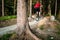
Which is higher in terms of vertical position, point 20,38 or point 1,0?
point 1,0

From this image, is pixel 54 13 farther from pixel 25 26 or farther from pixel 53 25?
pixel 25 26

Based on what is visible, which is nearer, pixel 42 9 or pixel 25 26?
pixel 25 26

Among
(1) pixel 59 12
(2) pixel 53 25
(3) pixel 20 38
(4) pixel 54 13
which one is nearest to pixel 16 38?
(3) pixel 20 38

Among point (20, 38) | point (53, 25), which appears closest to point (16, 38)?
point (20, 38)

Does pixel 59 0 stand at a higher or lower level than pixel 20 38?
higher

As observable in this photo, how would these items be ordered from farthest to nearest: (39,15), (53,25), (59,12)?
(39,15), (59,12), (53,25)

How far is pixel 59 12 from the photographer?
18297mm

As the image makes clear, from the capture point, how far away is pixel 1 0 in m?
19.2

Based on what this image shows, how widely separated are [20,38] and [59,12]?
10.1m

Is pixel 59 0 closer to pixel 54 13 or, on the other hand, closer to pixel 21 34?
pixel 54 13

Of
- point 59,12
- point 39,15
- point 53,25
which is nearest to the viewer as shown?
point 53,25

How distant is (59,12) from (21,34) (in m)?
9.94

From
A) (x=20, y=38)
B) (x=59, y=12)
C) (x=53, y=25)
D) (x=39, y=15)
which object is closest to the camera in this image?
(x=20, y=38)

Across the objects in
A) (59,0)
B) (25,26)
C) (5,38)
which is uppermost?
(59,0)
